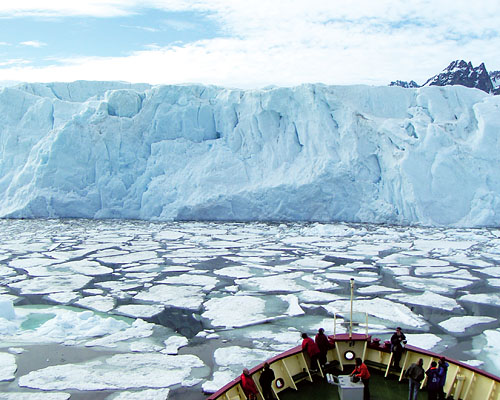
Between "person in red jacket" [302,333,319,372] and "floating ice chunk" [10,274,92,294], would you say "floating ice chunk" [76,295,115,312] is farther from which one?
"person in red jacket" [302,333,319,372]

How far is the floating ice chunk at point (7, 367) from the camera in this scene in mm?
5523

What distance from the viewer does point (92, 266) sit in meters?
11.2

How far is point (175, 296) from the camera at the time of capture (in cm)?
870

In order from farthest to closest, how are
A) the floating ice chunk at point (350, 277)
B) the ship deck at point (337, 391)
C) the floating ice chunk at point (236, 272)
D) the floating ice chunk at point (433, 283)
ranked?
the floating ice chunk at point (236, 272)
the floating ice chunk at point (350, 277)
the floating ice chunk at point (433, 283)
the ship deck at point (337, 391)

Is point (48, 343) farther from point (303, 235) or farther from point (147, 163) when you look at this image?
point (147, 163)

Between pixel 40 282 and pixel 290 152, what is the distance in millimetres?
12457

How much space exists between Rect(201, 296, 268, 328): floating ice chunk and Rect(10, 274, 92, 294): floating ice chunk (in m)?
2.94

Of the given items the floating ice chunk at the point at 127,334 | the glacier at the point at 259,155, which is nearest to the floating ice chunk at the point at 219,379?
the floating ice chunk at the point at 127,334

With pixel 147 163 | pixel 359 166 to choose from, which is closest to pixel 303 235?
pixel 359 166

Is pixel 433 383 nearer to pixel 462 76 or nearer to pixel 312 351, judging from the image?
pixel 312 351

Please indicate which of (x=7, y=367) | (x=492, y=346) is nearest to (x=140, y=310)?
(x=7, y=367)

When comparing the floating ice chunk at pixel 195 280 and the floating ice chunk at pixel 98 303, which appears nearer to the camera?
the floating ice chunk at pixel 98 303

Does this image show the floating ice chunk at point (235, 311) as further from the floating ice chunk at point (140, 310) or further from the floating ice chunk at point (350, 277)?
the floating ice chunk at point (350, 277)

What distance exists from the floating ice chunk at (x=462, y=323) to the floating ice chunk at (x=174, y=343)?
382 cm
